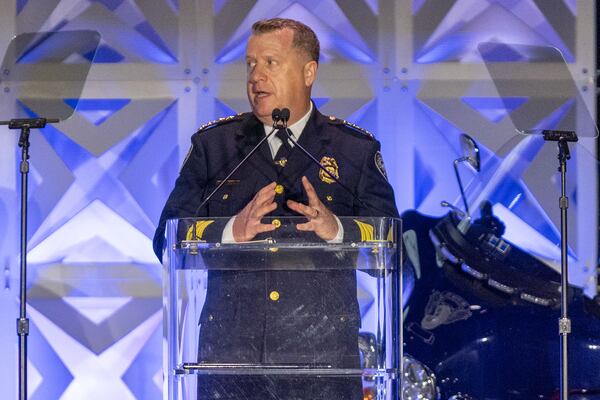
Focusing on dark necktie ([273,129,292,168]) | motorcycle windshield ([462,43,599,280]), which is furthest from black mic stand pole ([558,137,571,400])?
dark necktie ([273,129,292,168])

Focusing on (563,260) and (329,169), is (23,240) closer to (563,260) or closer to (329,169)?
(329,169)

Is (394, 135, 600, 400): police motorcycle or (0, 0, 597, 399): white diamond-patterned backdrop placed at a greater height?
(0, 0, 597, 399): white diamond-patterned backdrop

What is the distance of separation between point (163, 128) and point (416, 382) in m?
1.60

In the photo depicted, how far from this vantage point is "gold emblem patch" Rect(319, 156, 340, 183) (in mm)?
3580

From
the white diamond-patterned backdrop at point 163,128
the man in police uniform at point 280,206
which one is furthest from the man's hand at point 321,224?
the white diamond-patterned backdrop at point 163,128

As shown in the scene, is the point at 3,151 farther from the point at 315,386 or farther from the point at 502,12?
the point at 315,386

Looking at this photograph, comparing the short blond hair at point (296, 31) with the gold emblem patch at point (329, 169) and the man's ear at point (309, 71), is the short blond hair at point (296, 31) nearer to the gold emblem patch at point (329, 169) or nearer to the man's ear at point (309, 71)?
the man's ear at point (309, 71)

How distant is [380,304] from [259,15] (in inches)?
96.7

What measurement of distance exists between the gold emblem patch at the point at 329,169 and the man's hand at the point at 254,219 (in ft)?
2.27

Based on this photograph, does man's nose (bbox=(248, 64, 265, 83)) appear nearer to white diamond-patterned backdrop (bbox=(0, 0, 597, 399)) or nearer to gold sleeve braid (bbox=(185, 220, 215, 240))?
gold sleeve braid (bbox=(185, 220, 215, 240))

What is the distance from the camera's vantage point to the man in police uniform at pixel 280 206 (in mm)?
2775

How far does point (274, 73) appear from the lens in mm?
3637

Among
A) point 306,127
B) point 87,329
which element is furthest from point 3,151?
point 306,127

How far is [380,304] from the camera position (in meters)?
2.84
